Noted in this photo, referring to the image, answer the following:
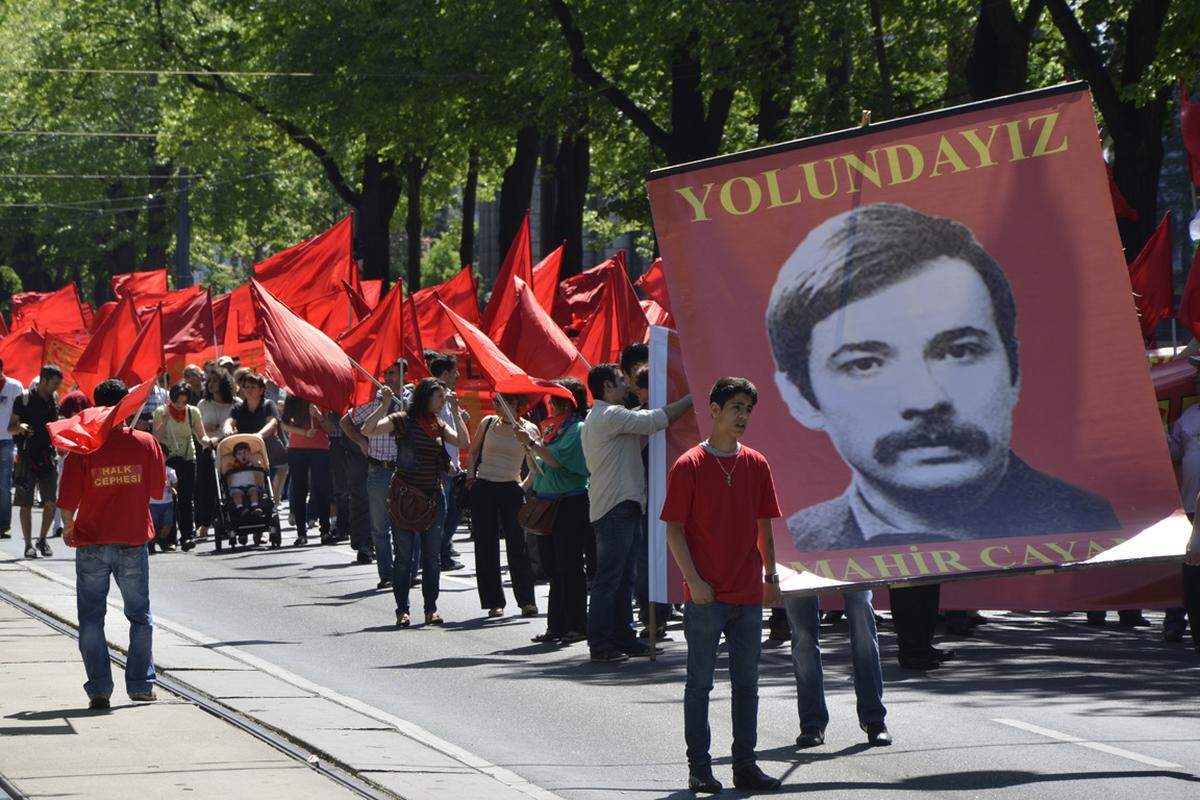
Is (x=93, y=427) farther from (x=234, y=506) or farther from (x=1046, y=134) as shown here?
(x=234, y=506)

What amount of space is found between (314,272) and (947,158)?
13.3 metres

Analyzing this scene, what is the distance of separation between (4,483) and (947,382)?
13.5 meters

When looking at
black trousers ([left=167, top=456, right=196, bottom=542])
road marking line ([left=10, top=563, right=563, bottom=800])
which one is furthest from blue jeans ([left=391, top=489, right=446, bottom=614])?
black trousers ([left=167, top=456, right=196, bottom=542])

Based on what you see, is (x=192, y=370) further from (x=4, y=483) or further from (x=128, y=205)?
(x=128, y=205)

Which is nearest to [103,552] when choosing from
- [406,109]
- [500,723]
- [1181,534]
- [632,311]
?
[500,723]

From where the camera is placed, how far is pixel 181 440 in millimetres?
20094

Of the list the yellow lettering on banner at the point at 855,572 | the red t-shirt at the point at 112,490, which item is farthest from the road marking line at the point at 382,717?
the yellow lettering on banner at the point at 855,572

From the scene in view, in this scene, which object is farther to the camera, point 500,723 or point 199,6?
point 199,6

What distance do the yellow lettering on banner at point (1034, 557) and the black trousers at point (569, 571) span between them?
4.75m

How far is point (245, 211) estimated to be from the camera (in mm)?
53781

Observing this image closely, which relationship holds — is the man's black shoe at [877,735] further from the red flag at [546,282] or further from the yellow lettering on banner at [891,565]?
the red flag at [546,282]

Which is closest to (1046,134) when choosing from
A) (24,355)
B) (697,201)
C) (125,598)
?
(697,201)

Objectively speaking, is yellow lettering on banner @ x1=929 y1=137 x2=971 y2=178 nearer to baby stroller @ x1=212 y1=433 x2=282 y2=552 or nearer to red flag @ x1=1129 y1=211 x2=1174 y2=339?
red flag @ x1=1129 y1=211 x2=1174 y2=339

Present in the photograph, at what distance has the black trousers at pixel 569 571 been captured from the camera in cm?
1286
